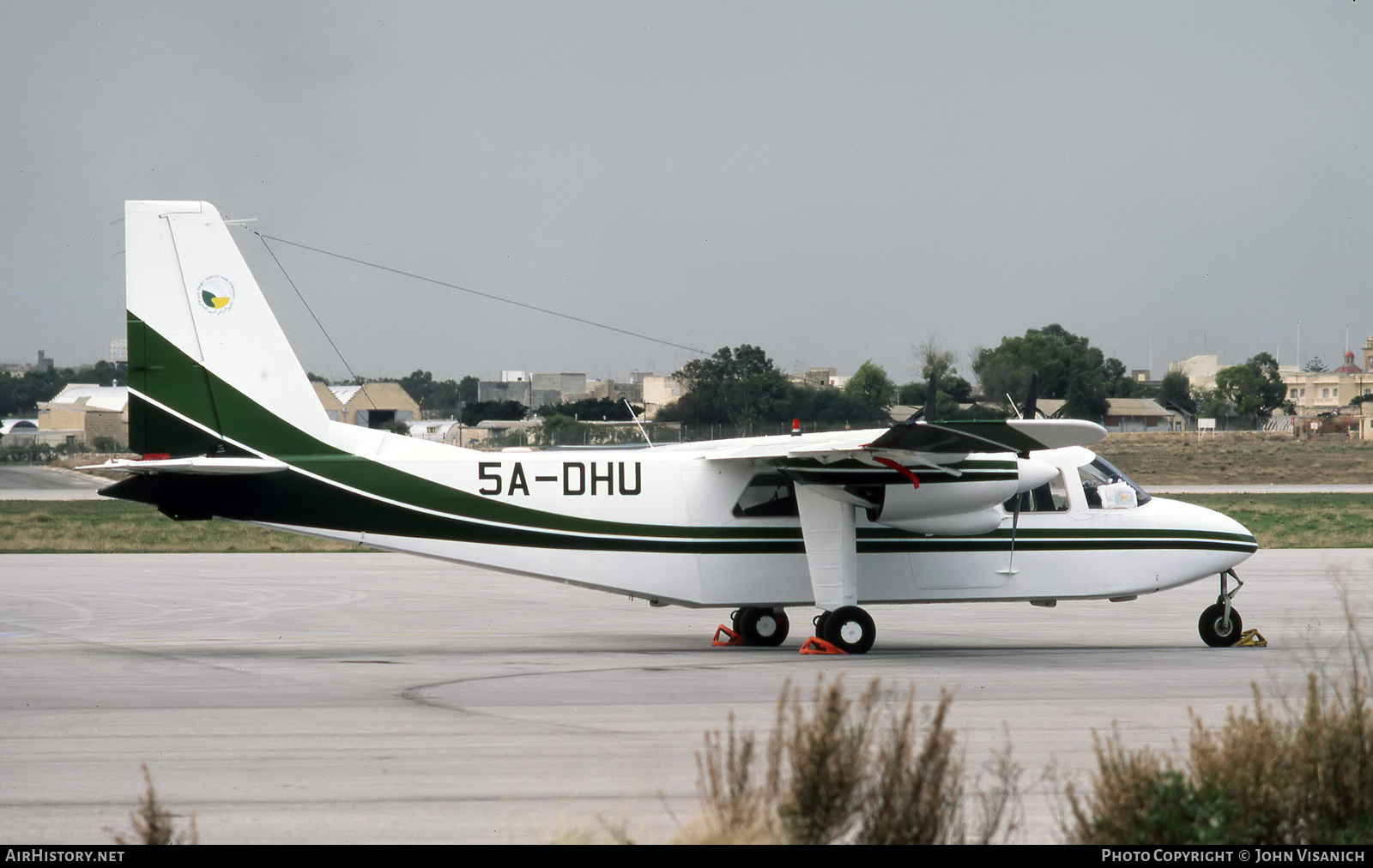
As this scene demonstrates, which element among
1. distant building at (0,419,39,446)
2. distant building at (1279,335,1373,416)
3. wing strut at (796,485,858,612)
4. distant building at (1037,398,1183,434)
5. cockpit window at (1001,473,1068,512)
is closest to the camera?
wing strut at (796,485,858,612)

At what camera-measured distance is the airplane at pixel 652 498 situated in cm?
1507

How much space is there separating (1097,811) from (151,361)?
12.3 meters

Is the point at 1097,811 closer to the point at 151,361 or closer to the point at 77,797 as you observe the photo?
the point at 77,797

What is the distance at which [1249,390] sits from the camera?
388 feet

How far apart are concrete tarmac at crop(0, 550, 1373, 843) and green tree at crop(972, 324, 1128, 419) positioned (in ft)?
32.9

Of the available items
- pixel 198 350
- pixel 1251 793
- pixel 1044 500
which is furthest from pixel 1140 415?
pixel 1251 793

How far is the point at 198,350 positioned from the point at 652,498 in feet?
18.4

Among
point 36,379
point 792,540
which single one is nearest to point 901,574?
point 792,540

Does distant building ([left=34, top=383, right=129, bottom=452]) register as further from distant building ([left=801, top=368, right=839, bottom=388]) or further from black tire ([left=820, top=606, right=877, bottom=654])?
black tire ([left=820, top=606, right=877, bottom=654])

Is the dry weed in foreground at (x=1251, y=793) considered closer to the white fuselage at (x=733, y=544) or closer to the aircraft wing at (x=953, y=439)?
the aircraft wing at (x=953, y=439)

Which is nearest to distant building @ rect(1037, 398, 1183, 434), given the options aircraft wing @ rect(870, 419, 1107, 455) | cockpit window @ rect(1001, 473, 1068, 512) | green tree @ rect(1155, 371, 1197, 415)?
green tree @ rect(1155, 371, 1197, 415)

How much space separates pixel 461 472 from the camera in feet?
51.4

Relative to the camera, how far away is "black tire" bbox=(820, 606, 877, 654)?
50.8 ft

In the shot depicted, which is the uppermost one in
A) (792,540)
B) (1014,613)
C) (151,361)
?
(151,361)
